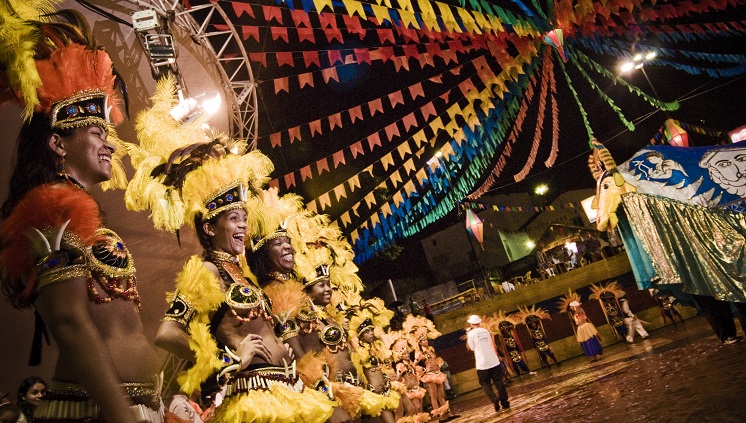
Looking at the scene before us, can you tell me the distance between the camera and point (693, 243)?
6875 millimetres

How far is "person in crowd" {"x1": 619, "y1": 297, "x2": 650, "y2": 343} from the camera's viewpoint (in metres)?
14.6

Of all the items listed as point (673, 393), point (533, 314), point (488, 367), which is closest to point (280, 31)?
point (673, 393)

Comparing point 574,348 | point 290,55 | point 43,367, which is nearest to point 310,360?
point 43,367


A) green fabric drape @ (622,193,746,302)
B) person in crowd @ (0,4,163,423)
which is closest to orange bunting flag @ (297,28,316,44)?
person in crowd @ (0,4,163,423)

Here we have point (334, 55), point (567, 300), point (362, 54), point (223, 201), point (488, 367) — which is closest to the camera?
point (223, 201)

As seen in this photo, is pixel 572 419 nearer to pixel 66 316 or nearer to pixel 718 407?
pixel 718 407

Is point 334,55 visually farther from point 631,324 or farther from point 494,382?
point 631,324

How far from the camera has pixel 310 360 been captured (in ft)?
12.8

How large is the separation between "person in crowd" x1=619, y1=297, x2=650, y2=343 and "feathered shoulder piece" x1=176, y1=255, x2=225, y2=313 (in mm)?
14568

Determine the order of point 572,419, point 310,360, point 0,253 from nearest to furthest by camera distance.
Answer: point 0,253 < point 310,360 < point 572,419

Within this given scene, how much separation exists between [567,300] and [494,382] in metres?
8.01

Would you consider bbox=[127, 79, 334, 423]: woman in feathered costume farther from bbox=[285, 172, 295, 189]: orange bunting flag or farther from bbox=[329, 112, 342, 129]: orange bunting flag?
bbox=[285, 172, 295, 189]: orange bunting flag

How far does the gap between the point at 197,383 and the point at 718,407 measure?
11.5 feet

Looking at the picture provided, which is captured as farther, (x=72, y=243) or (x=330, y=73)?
(x=330, y=73)
